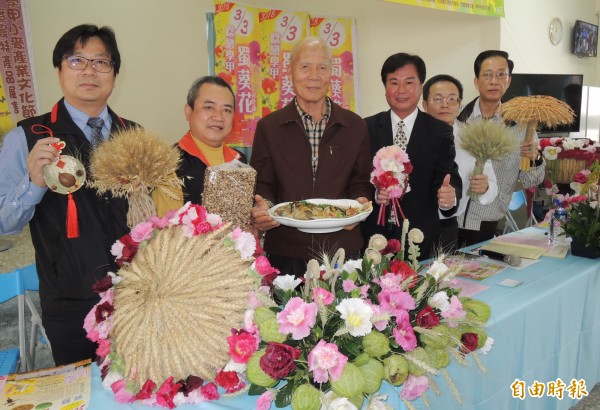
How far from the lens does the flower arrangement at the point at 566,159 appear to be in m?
3.08

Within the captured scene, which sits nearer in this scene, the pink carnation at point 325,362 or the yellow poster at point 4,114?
the pink carnation at point 325,362

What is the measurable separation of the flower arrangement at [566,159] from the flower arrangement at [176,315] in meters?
2.81

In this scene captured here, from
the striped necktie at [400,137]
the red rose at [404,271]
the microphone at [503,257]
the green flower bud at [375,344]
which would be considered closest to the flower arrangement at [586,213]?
the microphone at [503,257]

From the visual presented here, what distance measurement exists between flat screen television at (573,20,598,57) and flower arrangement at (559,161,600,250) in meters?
6.96

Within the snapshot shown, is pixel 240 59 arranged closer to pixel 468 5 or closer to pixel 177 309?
pixel 468 5

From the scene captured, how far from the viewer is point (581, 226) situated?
2.47 metres

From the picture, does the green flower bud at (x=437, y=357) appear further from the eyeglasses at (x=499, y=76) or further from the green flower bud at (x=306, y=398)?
the eyeglasses at (x=499, y=76)

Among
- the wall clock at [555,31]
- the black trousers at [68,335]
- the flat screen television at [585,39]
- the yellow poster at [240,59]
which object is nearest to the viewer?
the black trousers at [68,335]

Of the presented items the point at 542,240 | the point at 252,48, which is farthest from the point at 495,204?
the point at 252,48

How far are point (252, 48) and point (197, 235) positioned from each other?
397 cm

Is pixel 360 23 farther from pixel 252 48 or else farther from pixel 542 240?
pixel 542 240

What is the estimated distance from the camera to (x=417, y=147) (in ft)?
8.33

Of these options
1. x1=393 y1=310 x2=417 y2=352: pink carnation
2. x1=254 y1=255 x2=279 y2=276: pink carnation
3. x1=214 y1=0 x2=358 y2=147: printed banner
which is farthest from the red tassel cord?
x1=214 y1=0 x2=358 y2=147: printed banner

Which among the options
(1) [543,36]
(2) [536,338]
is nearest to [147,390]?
(2) [536,338]
